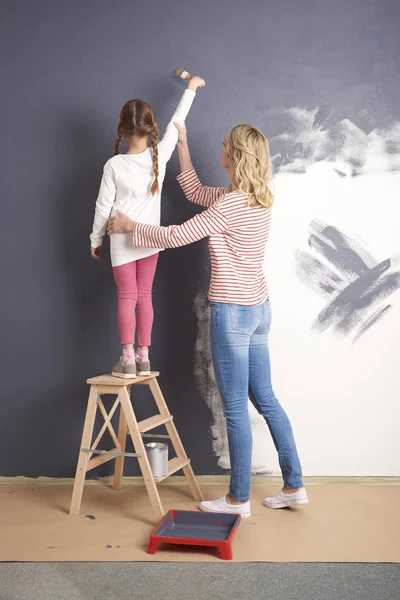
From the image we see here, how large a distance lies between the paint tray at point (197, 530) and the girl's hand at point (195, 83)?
171cm

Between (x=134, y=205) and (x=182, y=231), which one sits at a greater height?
(x=134, y=205)

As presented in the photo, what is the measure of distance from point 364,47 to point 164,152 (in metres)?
1.05

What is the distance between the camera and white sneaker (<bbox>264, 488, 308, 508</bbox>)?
239 centimetres

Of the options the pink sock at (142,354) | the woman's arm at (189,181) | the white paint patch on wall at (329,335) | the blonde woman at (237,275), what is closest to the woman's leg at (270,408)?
the blonde woman at (237,275)

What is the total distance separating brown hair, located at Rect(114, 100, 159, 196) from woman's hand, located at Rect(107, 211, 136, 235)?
18cm

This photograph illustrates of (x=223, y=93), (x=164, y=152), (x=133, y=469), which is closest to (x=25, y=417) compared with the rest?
(x=133, y=469)

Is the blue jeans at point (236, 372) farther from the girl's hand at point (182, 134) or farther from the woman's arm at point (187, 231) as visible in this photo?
the girl's hand at point (182, 134)

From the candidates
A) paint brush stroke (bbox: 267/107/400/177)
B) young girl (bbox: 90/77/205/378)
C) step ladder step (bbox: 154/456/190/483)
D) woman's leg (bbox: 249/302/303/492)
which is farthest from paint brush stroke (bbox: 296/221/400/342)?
step ladder step (bbox: 154/456/190/483)

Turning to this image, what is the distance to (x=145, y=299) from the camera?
8.40 feet

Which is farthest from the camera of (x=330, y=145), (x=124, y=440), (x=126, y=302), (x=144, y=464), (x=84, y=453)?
(x=330, y=145)

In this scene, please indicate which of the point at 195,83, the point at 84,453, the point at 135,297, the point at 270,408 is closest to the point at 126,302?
the point at 135,297

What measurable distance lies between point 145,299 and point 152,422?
0.51 meters

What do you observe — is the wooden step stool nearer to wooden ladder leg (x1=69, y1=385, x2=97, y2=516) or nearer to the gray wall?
wooden ladder leg (x1=69, y1=385, x2=97, y2=516)

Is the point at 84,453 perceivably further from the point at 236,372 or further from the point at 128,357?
the point at 236,372
